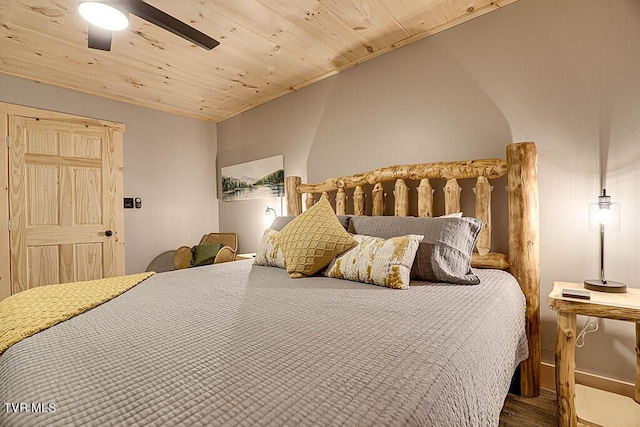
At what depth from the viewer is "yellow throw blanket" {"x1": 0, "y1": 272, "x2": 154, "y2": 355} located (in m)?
0.97

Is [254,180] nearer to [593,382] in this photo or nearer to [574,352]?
[574,352]

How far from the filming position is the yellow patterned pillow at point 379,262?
1479mm

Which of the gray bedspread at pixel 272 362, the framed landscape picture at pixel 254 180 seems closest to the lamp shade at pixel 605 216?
the gray bedspread at pixel 272 362

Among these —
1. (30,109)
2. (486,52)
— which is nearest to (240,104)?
(30,109)

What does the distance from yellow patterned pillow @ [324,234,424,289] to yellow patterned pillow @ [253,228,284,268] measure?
453 millimetres

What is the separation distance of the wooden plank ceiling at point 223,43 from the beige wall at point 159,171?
0.20m

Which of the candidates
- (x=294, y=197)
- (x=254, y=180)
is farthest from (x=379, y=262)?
(x=254, y=180)

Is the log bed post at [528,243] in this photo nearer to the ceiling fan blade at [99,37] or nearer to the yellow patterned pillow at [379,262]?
the yellow patterned pillow at [379,262]

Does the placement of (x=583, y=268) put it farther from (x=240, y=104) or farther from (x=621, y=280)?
(x=240, y=104)

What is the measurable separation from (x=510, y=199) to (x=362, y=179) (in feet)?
3.37

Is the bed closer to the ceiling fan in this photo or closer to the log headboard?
the log headboard

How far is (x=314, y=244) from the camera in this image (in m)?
1.76

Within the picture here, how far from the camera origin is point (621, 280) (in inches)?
64.0

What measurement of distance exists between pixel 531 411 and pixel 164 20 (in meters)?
2.71
